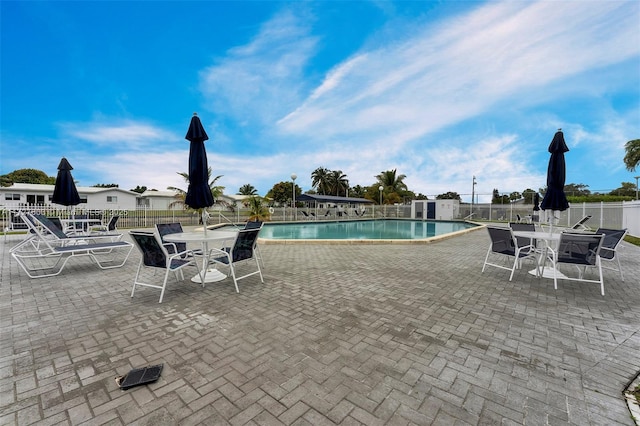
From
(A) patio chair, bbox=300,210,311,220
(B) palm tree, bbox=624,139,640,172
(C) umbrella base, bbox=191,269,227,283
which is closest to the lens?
(C) umbrella base, bbox=191,269,227,283

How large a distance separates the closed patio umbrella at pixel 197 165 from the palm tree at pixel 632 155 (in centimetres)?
3469

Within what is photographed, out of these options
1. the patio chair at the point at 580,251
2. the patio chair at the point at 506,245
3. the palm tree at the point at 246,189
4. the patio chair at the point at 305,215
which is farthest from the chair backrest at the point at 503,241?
the palm tree at the point at 246,189

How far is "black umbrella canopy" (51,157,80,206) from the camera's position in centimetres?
766

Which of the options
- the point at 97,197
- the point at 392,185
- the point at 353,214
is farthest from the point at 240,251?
the point at 392,185

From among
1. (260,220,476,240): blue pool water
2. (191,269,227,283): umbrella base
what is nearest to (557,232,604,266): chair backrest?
(191,269,227,283): umbrella base

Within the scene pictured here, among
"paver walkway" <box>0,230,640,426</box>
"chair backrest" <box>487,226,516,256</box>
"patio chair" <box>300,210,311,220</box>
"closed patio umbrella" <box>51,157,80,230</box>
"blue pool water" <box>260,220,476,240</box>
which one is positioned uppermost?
"closed patio umbrella" <box>51,157,80,230</box>

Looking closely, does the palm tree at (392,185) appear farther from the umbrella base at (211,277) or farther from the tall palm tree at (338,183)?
the umbrella base at (211,277)

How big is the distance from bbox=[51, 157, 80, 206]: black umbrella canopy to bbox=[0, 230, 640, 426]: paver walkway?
4.29 m

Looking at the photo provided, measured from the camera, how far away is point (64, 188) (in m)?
7.68

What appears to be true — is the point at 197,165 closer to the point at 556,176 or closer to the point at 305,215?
the point at 556,176

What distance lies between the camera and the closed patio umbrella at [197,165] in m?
4.39

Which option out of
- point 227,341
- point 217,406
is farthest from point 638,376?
point 227,341

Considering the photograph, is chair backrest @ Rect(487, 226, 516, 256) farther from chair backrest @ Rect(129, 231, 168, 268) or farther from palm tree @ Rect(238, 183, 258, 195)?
palm tree @ Rect(238, 183, 258, 195)

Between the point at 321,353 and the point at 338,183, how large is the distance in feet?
161
